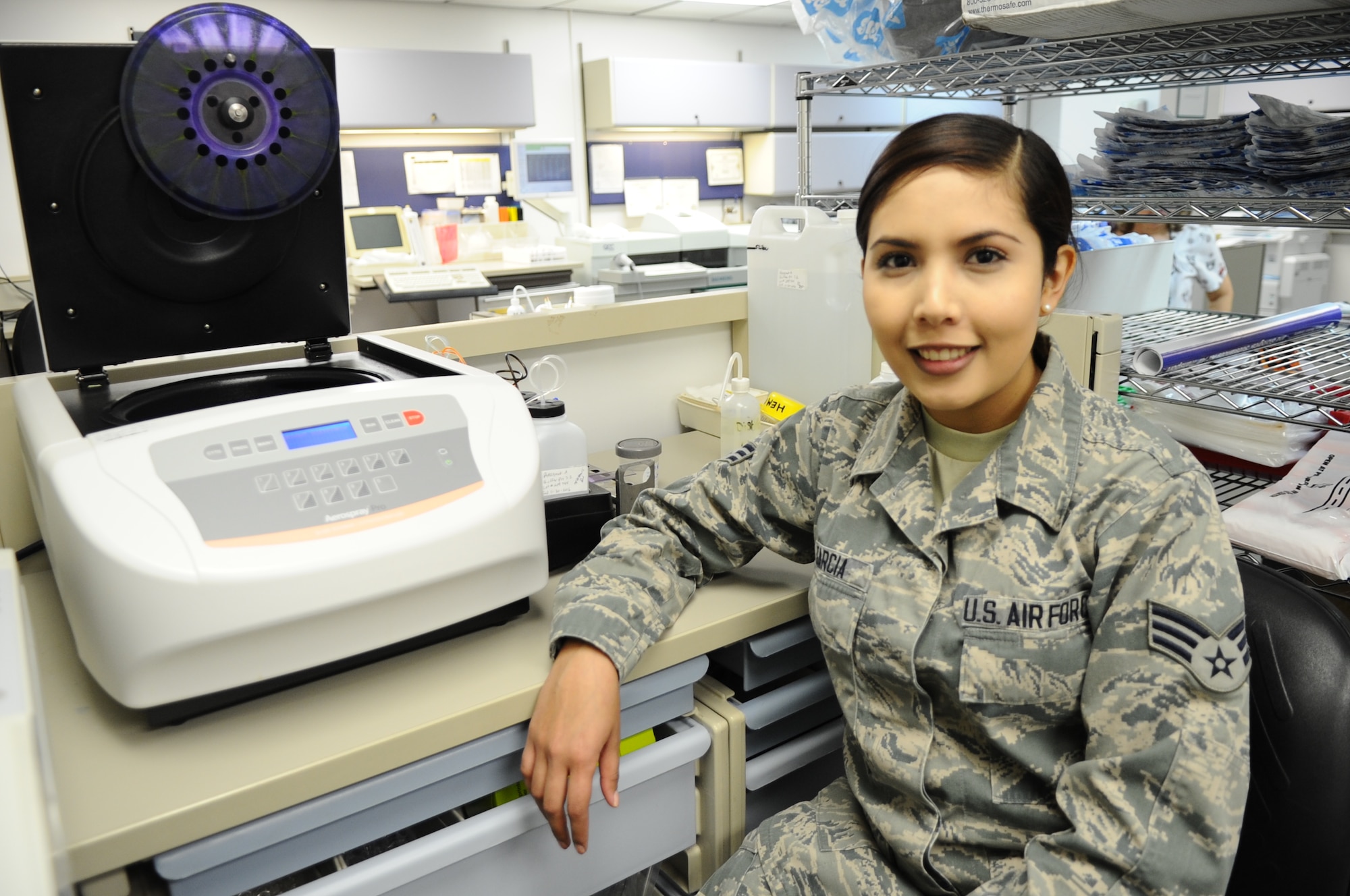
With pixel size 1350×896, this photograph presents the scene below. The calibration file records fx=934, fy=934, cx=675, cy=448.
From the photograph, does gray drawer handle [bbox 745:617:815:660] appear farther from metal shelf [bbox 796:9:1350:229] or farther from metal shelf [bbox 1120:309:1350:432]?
metal shelf [bbox 796:9:1350:229]

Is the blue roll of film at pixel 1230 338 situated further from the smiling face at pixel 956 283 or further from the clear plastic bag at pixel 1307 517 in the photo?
the smiling face at pixel 956 283

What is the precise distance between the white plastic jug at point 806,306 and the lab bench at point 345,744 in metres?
0.69

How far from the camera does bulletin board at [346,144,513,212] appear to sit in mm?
5215

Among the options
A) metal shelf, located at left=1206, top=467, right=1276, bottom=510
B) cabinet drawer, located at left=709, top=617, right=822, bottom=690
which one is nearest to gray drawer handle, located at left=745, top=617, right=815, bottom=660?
cabinet drawer, located at left=709, top=617, right=822, bottom=690

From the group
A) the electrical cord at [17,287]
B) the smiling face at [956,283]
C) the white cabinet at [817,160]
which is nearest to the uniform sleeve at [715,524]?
the smiling face at [956,283]

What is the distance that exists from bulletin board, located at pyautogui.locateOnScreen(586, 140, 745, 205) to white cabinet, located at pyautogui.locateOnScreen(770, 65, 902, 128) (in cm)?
44

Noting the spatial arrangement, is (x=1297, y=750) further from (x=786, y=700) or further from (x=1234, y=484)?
(x=1234, y=484)

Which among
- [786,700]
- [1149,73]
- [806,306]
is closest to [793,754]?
[786,700]

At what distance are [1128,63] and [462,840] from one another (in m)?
1.62

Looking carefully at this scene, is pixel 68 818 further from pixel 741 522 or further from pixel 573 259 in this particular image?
pixel 573 259

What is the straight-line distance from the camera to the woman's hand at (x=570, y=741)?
863 mm

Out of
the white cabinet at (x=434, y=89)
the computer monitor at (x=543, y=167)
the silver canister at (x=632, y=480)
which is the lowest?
the silver canister at (x=632, y=480)

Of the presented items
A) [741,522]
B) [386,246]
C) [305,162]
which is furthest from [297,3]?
[741,522]

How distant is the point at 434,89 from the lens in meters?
4.83
